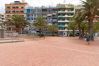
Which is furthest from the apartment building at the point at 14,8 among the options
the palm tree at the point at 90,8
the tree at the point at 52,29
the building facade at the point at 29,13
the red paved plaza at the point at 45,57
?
the red paved plaza at the point at 45,57

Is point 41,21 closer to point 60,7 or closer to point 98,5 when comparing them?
point 60,7

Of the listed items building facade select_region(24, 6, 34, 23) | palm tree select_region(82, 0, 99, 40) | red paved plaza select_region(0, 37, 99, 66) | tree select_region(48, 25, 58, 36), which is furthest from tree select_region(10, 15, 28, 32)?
red paved plaza select_region(0, 37, 99, 66)

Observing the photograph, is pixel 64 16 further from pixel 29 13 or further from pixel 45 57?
pixel 45 57

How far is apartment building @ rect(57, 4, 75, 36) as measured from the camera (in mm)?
109938

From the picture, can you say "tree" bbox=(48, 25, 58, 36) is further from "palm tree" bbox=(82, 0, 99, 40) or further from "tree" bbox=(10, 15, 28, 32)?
"palm tree" bbox=(82, 0, 99, 40)

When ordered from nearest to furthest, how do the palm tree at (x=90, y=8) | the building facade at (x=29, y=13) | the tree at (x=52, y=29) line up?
the palm tree at (x=90, y=8), the tree at (x=52, y=29), the building facade at (x=29, y=13)

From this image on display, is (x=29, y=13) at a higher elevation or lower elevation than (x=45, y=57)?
higher

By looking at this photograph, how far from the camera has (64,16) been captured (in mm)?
110188

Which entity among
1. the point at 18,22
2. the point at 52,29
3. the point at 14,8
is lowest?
the point at 52,29

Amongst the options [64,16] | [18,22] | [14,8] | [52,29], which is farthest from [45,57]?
[14,8]

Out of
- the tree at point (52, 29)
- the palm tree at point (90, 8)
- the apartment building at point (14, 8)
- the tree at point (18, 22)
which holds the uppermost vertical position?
the apartment building at point (14, 8)

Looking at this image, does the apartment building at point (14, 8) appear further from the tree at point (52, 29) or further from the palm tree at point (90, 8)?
the palm tree at point (90, 8)

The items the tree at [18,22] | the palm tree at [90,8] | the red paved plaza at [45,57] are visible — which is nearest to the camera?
the red paved plaza at [45,57]

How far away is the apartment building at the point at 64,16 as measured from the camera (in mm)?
109938
